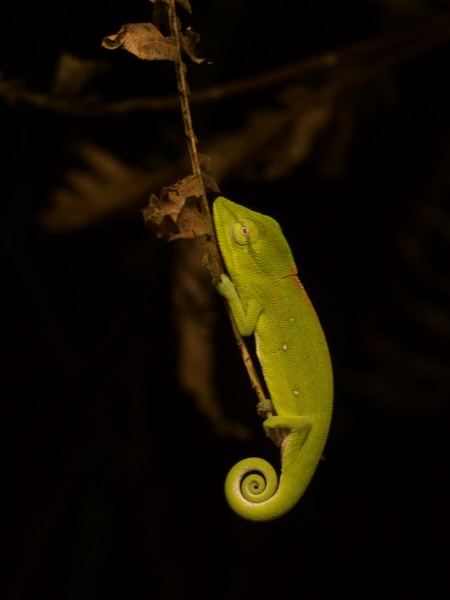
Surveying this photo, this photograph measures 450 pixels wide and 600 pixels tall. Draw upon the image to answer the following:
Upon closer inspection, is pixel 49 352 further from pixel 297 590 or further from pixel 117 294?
pixel 297 590

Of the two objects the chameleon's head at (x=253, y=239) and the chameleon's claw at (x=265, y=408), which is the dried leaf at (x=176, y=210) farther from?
the chameleon's claw at (x=265, y=408)

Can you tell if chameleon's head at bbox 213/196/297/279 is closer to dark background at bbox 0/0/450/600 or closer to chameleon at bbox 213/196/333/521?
chameleon at bbox 213/196/333/521

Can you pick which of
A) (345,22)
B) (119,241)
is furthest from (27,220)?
(345,22)

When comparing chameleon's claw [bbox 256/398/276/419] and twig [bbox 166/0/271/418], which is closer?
twig [bbox 166/0/271/418]

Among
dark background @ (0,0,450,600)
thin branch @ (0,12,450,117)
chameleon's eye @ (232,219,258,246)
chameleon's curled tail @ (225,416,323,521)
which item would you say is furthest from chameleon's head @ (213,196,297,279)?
dark background @ (0,0,450,600)

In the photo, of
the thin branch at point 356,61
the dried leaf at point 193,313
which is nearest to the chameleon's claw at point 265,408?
the dried leaf at point 193,313

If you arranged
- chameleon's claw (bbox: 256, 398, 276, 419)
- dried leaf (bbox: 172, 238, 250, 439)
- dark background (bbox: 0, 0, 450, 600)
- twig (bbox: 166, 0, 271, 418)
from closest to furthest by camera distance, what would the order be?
1. twig (bbox: 166, 0, 271, 418)
2. chameleon's claw (bbox: 256, 398, 276, 419)
3. dried leaf (bbox: 172, 238, 250, 439)
4. dark background (bbox: 0, 0, 450, 600)

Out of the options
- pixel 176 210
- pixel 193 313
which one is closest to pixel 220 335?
pixel 193 313
